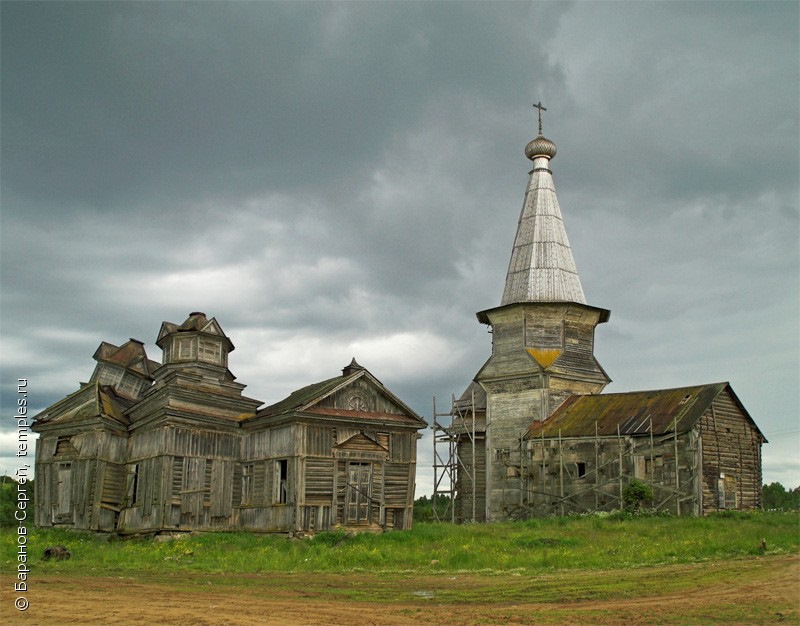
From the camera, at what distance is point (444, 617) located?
14.2 metres

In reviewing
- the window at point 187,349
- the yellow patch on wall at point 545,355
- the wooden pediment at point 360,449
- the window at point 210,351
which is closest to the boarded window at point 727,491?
the yellow patch on wall at point 545,355

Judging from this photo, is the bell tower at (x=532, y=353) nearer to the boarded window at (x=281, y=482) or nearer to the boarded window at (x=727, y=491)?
the boarded window at (x=727, y=491)

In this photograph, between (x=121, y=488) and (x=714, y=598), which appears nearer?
(x=714, y=598)

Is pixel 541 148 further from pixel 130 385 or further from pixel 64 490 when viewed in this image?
pixel 64 490

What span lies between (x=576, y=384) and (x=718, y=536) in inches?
793

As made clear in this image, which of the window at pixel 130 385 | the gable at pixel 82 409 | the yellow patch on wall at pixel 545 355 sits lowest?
the gable at pixel 82 409

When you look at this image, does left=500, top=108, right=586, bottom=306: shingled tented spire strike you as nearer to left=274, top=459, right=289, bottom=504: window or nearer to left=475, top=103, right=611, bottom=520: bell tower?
left=475, top=103, right=611, bottom=520: bell tower

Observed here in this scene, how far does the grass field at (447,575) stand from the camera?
1450 cm

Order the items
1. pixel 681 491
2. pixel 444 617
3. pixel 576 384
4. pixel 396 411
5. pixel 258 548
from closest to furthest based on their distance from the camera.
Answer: pixel 444 617 < pixel 258 548 < pixel 396 411 < pixel 681 491 < pixel 576 384

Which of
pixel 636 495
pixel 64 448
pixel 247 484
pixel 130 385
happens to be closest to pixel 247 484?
pixel 247 484

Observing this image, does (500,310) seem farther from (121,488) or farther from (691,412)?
(121,488)

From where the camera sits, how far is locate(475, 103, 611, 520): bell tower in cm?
4481

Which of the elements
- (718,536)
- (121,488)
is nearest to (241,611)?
(718,536)

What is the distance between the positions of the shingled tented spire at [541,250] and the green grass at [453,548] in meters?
16.5
